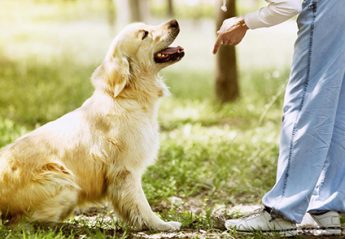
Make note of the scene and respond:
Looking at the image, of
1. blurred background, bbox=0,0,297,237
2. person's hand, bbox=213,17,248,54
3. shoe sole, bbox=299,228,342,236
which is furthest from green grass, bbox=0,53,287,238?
person's hand, bbox=213,17,248,54

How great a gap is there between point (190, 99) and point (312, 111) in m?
5.85

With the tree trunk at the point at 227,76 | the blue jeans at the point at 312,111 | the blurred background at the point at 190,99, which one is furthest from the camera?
the tree trunk at the point at 227,76

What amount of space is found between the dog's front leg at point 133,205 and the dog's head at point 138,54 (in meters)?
0.58

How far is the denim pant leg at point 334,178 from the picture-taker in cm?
381

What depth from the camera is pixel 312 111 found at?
12.0 feet

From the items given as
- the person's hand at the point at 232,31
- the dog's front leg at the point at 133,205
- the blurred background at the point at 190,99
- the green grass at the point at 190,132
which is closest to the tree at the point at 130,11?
the blurred background at the point at 190,99

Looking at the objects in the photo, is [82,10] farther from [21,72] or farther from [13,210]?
[13,210]

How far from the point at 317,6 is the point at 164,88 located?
4.34 ft

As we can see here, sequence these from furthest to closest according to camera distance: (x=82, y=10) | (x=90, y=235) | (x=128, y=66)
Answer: (x=82, y=10) < (x=128, y=66) < (x=90, y=235)

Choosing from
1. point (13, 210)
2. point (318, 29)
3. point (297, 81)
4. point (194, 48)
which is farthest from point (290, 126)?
point (194, 48)

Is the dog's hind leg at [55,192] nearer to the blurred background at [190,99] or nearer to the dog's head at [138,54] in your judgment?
the dog's head at [138,54]

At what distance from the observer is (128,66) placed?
425 cm

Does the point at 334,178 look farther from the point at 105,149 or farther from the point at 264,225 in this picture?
the point at 105,149

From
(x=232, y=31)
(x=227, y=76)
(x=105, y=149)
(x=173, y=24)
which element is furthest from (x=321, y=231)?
(x=227, y=76)
